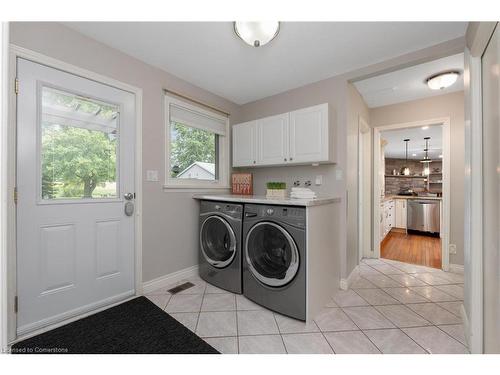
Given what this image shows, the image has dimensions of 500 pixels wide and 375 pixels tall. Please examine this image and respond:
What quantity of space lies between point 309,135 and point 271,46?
0.90 m

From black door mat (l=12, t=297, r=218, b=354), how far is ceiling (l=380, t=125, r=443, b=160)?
4155mm

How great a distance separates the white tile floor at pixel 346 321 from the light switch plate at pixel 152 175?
115cm

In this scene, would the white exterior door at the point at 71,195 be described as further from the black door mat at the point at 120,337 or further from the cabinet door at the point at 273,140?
the cabinet door at the point at 273,140

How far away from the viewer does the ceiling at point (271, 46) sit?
1.62 metres

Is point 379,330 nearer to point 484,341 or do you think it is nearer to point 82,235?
point 484,341

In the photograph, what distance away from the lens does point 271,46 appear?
1.83m

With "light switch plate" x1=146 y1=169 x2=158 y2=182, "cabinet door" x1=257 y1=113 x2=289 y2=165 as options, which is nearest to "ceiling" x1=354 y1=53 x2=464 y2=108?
"cabinet door" x1=257 y1=113 x2=289 y2=165

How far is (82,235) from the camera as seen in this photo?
1.71m

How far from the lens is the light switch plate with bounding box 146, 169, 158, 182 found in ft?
6.95

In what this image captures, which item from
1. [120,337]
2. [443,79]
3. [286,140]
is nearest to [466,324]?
[286,140]

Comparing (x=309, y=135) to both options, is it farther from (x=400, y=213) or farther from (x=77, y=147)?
(x=400, y=213)

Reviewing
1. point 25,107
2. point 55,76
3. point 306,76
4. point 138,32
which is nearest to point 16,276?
point 25,107

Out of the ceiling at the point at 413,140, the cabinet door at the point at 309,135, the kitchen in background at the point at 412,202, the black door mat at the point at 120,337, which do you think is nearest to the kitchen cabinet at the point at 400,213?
the kitchen in background at the point at 412,202
